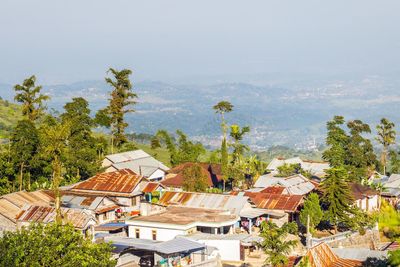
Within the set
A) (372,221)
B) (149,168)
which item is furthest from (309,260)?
(149,168)

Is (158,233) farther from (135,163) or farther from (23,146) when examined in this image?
(135,163)

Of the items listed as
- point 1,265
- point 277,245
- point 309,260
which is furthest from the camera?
point 277,245

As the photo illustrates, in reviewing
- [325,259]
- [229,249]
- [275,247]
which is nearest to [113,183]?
[229,249]

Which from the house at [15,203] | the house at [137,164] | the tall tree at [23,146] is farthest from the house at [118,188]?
the house at [137,164]

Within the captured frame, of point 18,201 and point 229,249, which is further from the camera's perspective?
point 18,201

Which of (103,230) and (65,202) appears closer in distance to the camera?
(103,230)

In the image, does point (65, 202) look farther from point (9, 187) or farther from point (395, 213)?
point (395, 213)

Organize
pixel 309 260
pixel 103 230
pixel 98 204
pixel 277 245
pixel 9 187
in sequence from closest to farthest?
pixel 309 260
pixel 277 245
pixel 103 230
pixel 98 204
pixel 9 187
